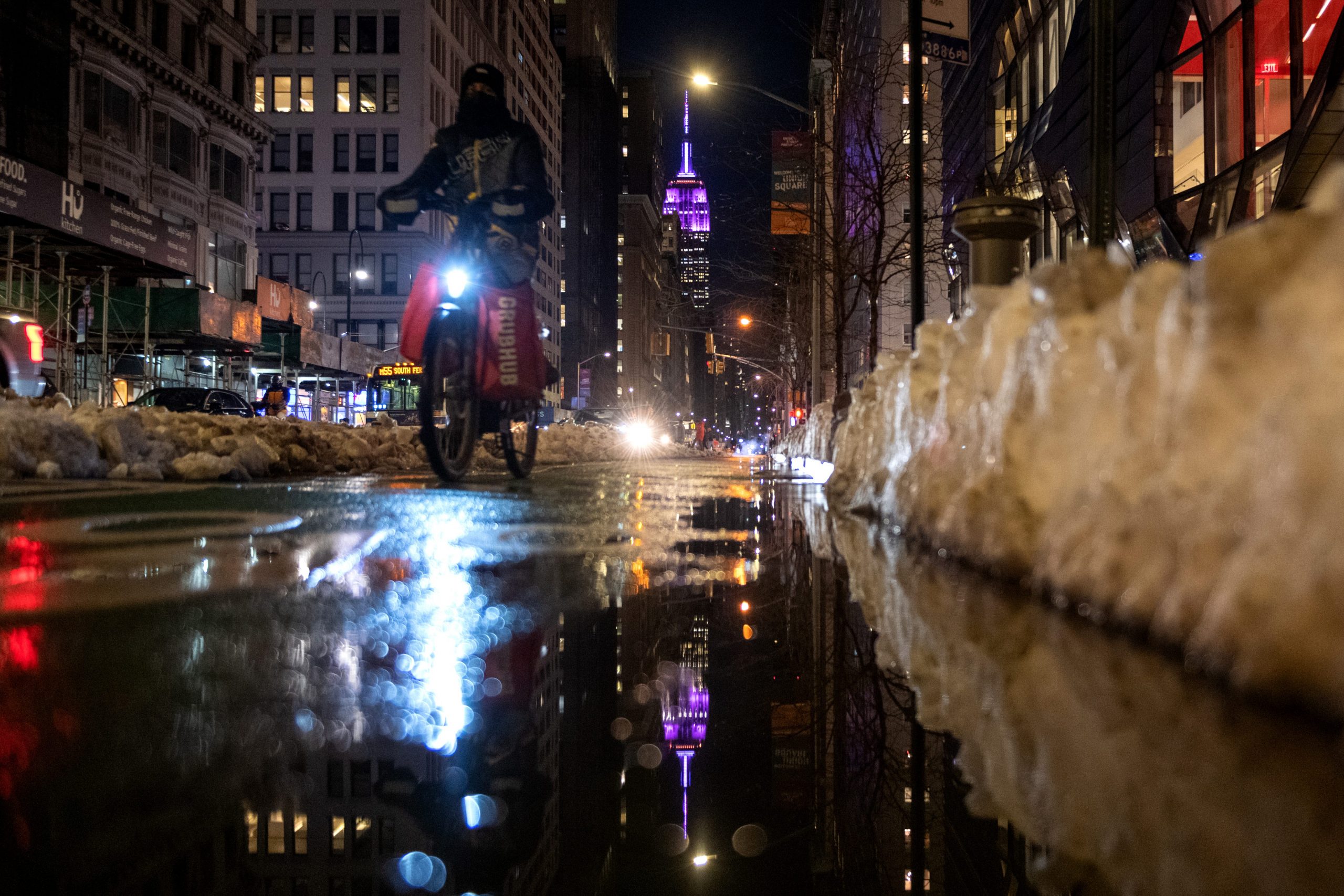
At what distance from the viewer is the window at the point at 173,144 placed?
137 feet

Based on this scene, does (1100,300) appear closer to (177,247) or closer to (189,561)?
(189,561)

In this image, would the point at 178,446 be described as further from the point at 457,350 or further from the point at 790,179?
the point at 790,179

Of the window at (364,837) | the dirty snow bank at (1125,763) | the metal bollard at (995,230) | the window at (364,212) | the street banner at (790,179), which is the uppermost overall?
the window at (364,212)

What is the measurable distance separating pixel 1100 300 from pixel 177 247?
2783cm

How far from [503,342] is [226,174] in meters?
45.5

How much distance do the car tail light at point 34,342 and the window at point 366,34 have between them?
64837 mm

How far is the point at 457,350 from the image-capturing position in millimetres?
7824

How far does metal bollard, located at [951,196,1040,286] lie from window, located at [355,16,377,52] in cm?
7084

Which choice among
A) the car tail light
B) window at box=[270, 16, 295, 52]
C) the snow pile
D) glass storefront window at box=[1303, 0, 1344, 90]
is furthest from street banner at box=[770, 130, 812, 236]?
window at box=[270, 16, 295, 52]

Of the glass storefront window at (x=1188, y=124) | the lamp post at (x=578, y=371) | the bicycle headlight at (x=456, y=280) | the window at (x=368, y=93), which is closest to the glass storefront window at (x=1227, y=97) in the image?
the glass storefront window at (x=1188, y=124)

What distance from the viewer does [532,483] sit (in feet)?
32.3

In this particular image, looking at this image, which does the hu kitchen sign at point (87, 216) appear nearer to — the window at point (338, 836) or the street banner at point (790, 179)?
the street banner at point (790, 179)

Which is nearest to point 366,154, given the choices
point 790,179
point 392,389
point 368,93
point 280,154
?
point 368,93

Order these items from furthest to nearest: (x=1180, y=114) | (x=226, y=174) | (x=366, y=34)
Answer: (x=366, y=34), (x=226, y=174), (x=1180, y=114)
